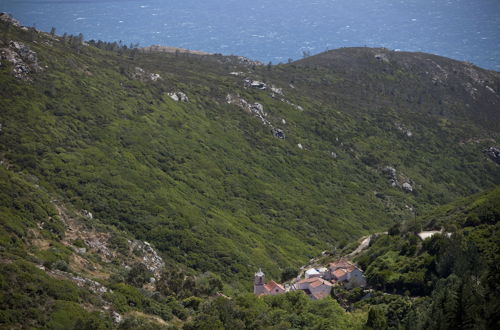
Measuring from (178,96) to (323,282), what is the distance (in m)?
87.9

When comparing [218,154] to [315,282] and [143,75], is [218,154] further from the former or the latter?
[315,282]

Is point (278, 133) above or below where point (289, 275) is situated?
above

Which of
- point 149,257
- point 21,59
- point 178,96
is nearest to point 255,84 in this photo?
point 178,96

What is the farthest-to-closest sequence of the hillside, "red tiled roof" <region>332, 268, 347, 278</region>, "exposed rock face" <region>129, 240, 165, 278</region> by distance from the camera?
"exposed rock face" <region>129, 240, 165, 278</region>, "red tiled roof" <region>332, 268, 347, 278</region>, the hillside

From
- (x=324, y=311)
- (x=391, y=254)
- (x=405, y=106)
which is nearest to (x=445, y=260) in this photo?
(x=391, y=254)

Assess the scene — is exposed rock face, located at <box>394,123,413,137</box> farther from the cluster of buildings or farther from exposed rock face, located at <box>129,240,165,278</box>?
exposed rock face, located at <box>129,240,165,278</box>

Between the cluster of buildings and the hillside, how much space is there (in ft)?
23.6

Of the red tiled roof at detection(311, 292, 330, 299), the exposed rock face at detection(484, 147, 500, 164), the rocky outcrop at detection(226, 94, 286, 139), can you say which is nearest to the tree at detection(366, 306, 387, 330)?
the red tiled roof at detection(311, 292, 330, 299)

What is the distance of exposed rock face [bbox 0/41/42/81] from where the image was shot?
107 meters

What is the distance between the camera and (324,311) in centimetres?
5562

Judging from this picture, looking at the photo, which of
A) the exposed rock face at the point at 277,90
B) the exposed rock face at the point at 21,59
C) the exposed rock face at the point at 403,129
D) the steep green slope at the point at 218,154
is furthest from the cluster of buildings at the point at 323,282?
the exposed rock face at the point at 403,129

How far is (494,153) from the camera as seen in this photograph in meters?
178

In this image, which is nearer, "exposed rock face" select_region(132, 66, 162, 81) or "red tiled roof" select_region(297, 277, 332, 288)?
"red tiled roof" select_region(297, 277, 332, 288)

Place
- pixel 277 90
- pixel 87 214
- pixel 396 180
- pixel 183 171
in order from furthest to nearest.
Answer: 1. pixel 277 90
2. pixel 396 180
3. pixel 183 171
4. pixel 87 214
